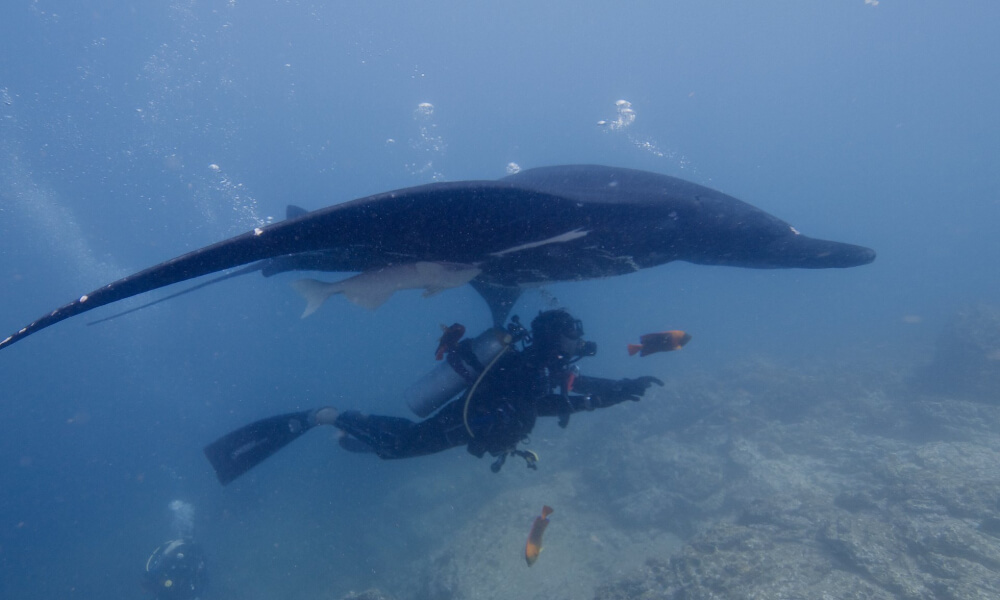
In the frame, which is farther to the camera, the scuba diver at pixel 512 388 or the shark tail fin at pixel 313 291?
the scuba diver at pixel 512 388

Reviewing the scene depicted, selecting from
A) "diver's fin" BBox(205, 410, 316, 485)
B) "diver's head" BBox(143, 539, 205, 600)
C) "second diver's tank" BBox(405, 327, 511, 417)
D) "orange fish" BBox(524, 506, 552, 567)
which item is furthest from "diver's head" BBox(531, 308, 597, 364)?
"diver's head" BBox(143, 539, 205, 600)

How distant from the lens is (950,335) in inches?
739

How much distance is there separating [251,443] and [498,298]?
Answer: 16.3 feet

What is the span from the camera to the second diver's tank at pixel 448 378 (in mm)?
5277

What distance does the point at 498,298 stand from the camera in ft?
20.5

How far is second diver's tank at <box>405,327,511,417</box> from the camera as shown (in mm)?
5277

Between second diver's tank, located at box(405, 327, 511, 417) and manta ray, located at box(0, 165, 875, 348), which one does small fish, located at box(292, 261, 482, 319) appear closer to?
manta ray, located at box(0, 165, 875, 348)

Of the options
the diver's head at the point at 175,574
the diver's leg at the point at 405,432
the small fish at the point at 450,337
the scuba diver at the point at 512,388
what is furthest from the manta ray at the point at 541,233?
the diver's head at the point at 175,574

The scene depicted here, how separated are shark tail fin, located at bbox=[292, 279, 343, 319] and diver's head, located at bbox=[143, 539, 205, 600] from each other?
15.4 m

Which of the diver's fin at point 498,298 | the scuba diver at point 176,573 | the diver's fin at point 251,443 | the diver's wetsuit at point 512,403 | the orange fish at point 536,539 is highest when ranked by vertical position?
the diver's fin at point 498,298

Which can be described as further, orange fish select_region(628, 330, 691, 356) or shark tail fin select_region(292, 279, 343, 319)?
orange fish select_region(628, 330, 691, 356)

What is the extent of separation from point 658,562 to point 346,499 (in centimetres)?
1557

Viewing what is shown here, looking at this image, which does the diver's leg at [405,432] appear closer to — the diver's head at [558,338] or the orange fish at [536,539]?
the orange fish at [536,539]

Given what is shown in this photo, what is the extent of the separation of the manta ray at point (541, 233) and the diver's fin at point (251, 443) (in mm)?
4735
